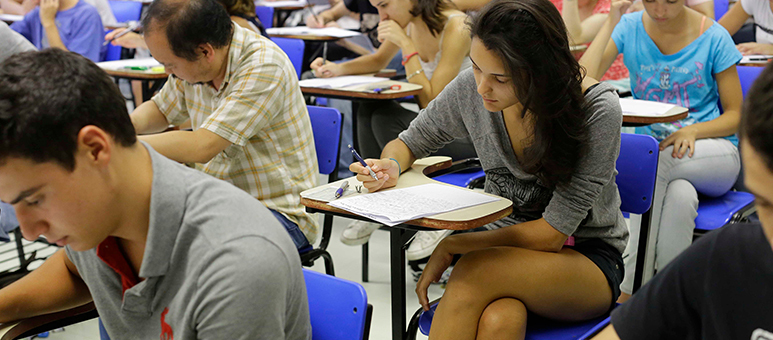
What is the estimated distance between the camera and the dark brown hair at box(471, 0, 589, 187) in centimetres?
149

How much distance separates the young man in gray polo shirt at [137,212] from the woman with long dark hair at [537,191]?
652mm

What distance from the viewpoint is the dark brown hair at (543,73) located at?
1490mm

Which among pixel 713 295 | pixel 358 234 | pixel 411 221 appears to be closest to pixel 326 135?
pixel 358 234

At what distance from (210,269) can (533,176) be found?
1.07 m

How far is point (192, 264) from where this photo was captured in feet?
2.70

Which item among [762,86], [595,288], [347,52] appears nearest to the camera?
[762,86]

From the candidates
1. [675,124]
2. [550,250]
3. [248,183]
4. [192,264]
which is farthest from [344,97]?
[192,264]

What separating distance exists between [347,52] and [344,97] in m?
1.91

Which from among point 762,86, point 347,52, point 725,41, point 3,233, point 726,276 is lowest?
point 347,52

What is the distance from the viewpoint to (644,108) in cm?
235

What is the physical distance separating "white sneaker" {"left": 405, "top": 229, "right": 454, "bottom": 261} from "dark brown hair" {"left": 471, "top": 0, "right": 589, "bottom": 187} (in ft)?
3.38

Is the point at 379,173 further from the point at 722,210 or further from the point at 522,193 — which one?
the point at 722,210

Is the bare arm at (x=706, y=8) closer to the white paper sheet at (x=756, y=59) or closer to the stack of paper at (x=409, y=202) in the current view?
the white paper sheet at (x=756, y=59)

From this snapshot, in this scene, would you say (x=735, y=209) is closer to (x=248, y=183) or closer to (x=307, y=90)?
(x=248, y=183)
